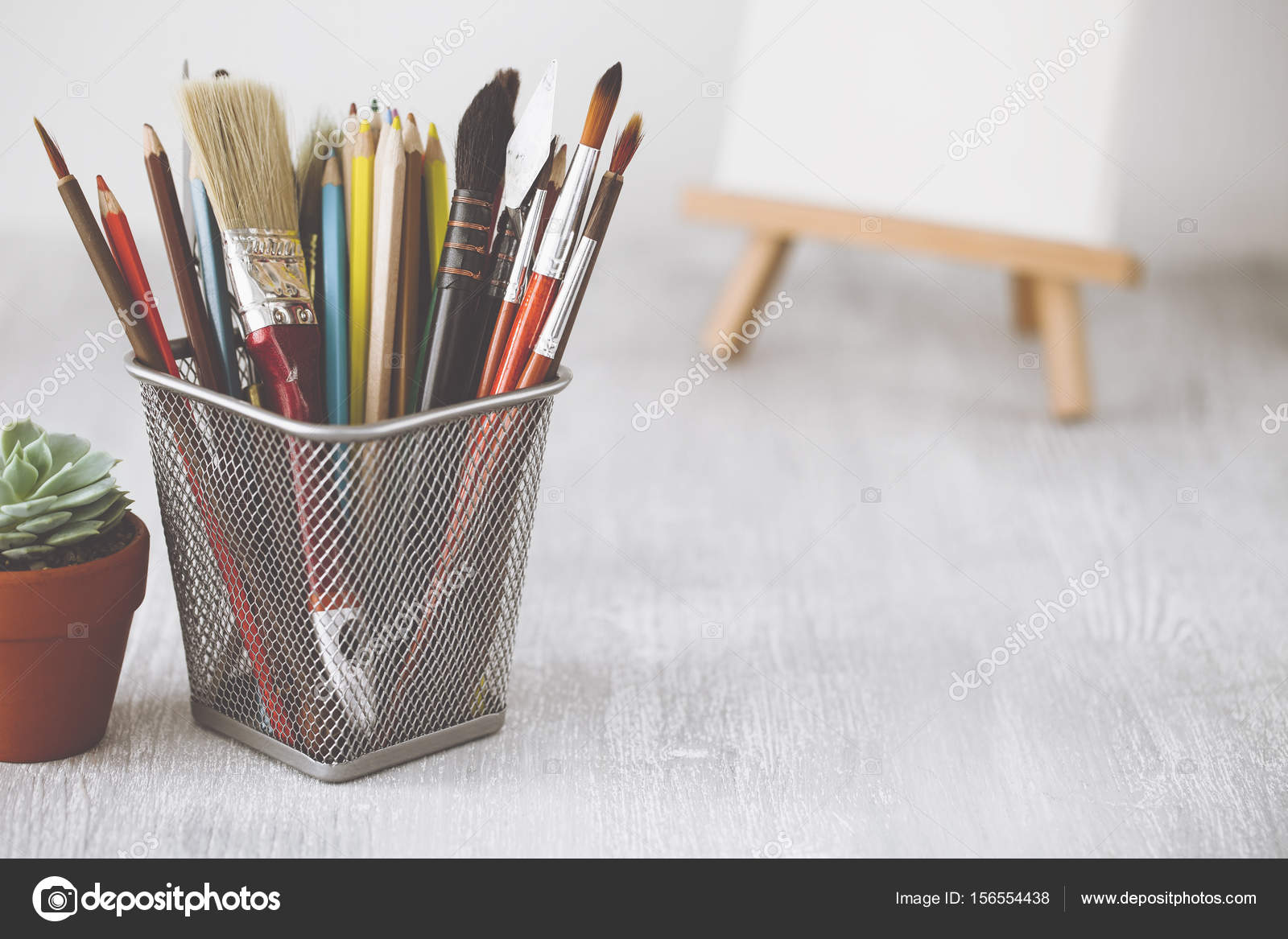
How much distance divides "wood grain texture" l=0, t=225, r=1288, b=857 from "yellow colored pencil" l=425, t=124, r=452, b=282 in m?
0.21

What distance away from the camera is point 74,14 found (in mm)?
967

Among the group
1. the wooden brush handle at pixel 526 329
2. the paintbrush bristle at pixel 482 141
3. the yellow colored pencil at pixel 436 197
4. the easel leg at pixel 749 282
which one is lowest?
the easel leg at pixel 749 282

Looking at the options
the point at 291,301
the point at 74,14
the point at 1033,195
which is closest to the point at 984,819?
the point at 291,301

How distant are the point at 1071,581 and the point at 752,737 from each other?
278 millimetres

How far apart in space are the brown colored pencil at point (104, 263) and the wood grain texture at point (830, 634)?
0.54 ft

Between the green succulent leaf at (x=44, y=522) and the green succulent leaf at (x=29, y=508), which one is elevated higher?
the green succulent leaf at (x=29, y=508)

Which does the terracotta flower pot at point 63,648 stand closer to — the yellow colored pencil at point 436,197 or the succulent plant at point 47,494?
the succulent plant at point 47,494

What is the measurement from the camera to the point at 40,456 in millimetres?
473

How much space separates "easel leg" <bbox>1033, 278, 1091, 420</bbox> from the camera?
1042 millimetres

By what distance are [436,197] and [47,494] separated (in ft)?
0.61

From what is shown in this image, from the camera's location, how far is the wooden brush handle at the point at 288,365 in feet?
1.49

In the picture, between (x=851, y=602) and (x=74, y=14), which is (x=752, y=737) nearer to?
(x=851, y=602)
